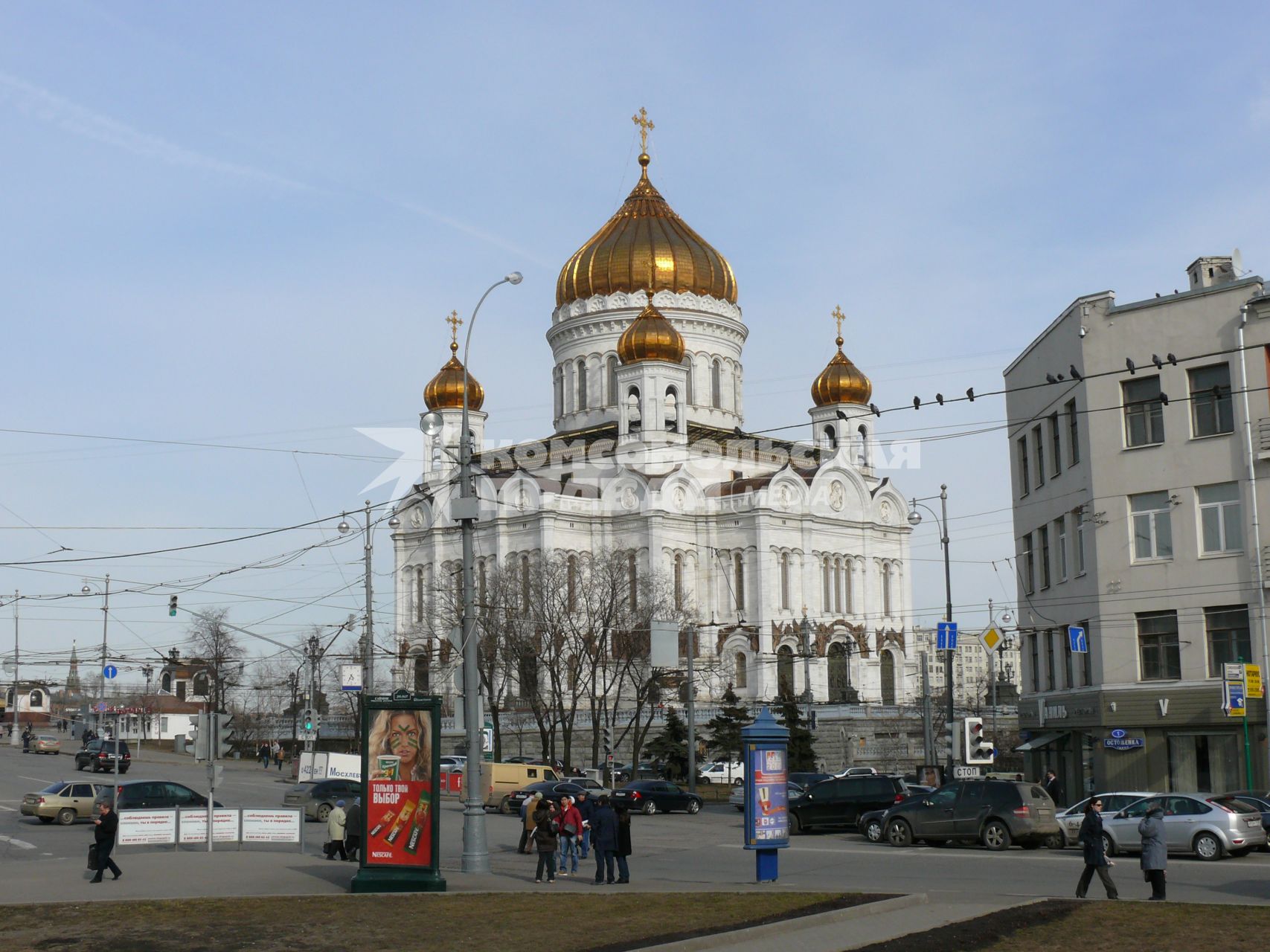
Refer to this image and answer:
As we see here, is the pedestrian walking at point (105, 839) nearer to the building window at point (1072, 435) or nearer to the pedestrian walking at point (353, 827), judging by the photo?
the pedestrian walking at point (353, 827)

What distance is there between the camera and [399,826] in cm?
2288

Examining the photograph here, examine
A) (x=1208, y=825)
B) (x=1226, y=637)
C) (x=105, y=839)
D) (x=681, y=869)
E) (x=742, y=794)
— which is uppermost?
(x=1226, y=637)

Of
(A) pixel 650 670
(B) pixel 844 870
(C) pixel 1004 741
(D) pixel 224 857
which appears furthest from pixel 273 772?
(B) pixel 844 870

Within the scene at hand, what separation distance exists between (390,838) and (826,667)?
57.8 meters

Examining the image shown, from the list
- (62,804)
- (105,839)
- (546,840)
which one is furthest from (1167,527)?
(62,804)

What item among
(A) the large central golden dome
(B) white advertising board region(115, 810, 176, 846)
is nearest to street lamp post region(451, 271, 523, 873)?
(B) white advertising board region(115, 810, 176, 846)

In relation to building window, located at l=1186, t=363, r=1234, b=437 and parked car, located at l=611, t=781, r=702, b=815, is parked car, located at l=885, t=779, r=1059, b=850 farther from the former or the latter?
parked car, located at l=611, t=781, r=702, b=815

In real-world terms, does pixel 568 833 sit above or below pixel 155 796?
below

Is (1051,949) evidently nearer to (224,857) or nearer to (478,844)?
(478,844)

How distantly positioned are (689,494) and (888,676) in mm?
14607

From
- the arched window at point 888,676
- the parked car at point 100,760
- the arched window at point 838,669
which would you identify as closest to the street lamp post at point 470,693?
the parked car at point 100,760

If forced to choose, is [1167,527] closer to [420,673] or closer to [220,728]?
[220,728]

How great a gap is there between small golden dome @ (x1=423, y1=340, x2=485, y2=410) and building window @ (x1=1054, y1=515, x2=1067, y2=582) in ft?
171

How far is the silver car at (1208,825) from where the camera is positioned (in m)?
27.7
